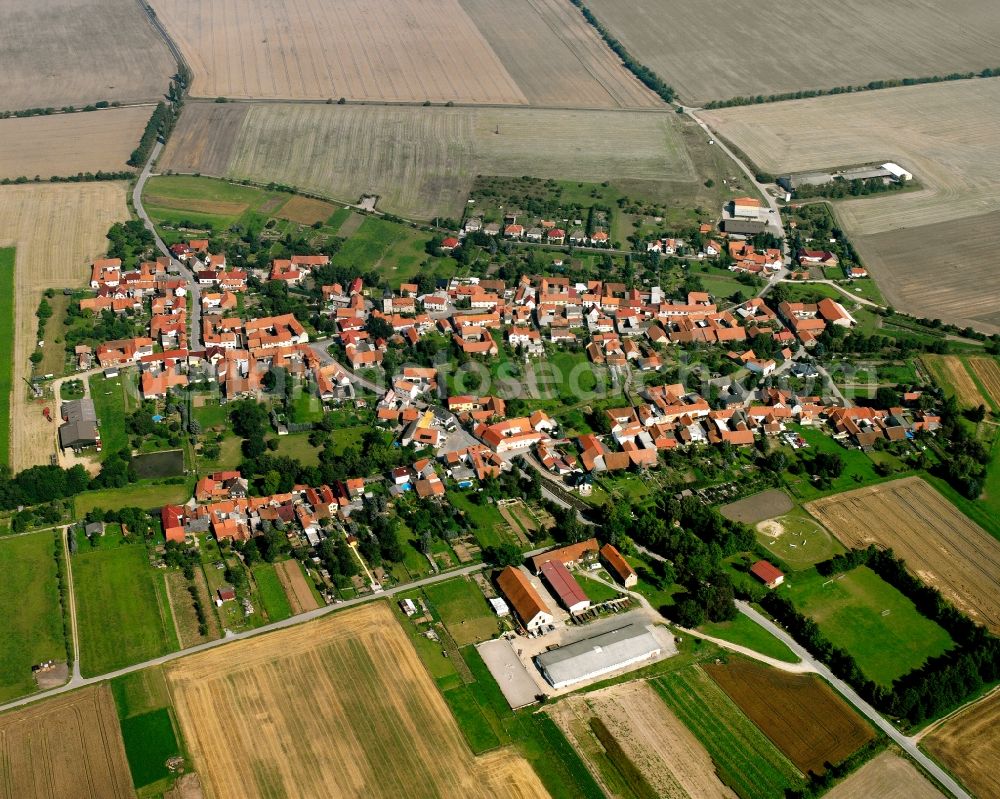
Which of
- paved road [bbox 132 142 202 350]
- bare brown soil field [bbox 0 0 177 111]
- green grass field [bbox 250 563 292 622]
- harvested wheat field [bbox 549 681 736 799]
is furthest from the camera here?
bare brown soil field [bbox 0 0 177 111]

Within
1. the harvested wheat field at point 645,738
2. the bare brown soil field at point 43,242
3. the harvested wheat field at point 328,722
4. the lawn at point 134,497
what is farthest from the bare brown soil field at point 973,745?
the bare brown soil field at point 43,242

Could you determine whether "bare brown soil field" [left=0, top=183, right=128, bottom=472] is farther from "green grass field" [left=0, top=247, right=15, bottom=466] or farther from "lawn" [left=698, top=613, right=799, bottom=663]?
"lawn" [left=698, top=613, right=799, bottom=663]

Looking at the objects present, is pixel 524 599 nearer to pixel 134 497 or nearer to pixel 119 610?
pixel 119 610

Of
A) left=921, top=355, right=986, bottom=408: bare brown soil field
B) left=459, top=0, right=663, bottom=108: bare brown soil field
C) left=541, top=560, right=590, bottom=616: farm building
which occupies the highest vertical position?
left=541, top=560, right=590, bottom=616: farm building

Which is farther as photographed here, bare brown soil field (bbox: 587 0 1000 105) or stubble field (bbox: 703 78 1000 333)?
bare brown soil field (bbox: 587 0 1000 105)

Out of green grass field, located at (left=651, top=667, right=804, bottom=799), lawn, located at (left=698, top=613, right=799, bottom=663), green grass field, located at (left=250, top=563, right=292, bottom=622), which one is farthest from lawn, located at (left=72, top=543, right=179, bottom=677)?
lawn, located at (left=698, top=613, right=799, bottom=663)

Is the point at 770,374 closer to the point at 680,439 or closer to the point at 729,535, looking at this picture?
the point at 680,439

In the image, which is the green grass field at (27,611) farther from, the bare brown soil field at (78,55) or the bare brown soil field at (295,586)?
the bare brown soil field at (78,55)
